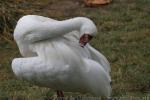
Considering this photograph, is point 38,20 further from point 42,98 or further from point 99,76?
point 42,98

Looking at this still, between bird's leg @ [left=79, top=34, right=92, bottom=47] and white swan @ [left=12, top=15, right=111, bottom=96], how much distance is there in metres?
0.04

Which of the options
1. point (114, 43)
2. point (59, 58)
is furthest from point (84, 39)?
point (114, 43)

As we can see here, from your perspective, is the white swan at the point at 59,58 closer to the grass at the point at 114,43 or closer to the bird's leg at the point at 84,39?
the bird's leg at the point at 84,39

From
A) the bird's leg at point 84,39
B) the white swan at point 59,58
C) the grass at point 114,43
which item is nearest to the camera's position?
the bird's leg at point 84,39

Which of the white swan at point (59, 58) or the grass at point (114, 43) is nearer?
the white swan at point (59, 58)

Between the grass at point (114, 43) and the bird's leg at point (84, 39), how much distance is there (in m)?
1.71

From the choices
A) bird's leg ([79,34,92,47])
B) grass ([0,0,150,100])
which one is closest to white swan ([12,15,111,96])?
bird's leg ([79,34,92,47])

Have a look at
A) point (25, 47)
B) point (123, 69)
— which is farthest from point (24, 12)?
point (25, 47)

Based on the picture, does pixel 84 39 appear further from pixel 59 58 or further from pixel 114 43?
pixel 114 43

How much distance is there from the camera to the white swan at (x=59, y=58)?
5.82m

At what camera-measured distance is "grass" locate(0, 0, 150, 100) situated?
303 inches

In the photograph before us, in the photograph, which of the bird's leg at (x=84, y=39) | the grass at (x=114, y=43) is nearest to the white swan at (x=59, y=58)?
the bird's leg at (x=84, y=39)

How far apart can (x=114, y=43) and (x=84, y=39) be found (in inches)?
156

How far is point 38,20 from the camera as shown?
19.8 ft
